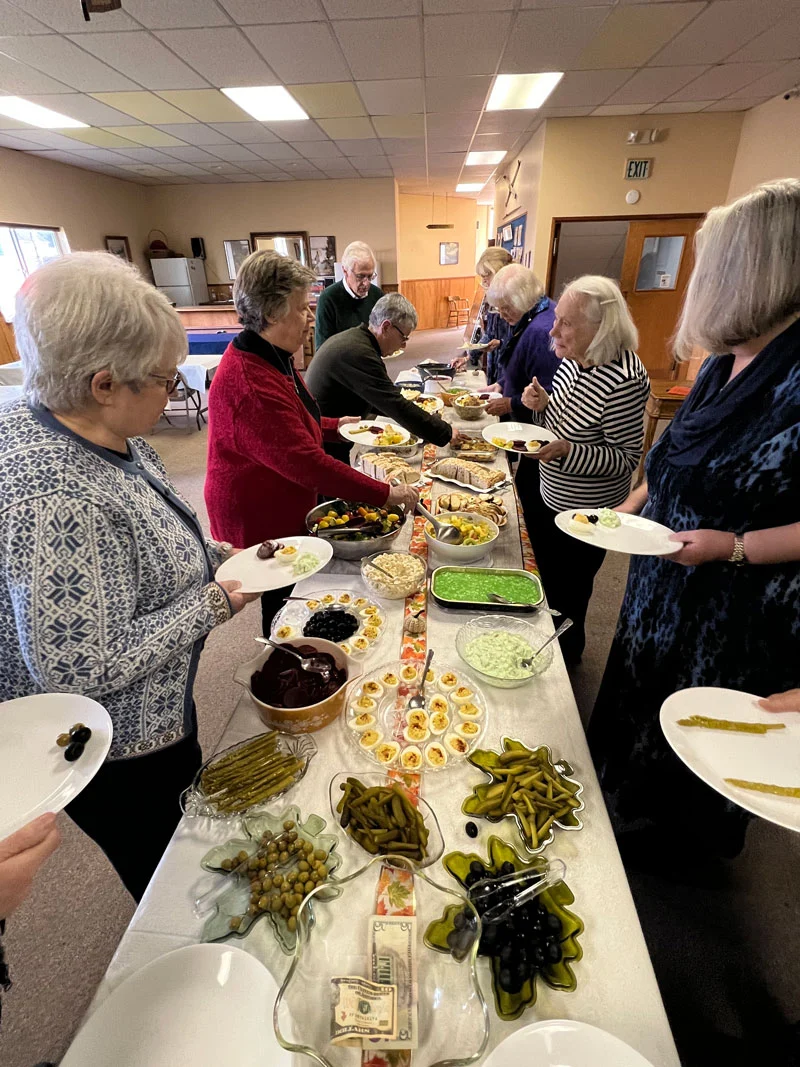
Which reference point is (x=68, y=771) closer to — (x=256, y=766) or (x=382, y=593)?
(x=256, y=766)

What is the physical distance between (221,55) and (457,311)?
421 inches

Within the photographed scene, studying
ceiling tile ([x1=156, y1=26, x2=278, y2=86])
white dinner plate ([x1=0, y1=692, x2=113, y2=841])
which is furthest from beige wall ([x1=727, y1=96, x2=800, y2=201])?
white dinner plate ([x1=0, y1=692, x2=113, y2=841])

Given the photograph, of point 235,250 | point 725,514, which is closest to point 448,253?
point 235,250

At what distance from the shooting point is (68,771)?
769mm

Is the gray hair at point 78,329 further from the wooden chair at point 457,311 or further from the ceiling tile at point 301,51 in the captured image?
the wooden chair at point 457,311

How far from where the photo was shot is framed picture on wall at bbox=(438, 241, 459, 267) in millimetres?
12609

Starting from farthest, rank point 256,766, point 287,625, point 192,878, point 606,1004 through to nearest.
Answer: point 287,625
point 256,766
point 192,878
point 606,1004

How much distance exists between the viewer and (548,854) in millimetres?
857

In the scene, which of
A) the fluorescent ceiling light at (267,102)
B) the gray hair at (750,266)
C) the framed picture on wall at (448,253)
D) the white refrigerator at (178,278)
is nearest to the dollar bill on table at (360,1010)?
the gray hair at (750,266)

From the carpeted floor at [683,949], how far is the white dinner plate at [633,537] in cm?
94

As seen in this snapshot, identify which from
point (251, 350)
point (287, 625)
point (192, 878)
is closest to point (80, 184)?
point (251, 350)

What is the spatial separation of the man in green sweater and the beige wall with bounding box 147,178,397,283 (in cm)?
721

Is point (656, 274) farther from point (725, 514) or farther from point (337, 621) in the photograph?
point (337, 621)

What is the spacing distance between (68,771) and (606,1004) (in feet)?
2.75
